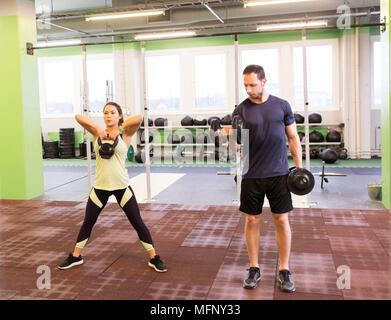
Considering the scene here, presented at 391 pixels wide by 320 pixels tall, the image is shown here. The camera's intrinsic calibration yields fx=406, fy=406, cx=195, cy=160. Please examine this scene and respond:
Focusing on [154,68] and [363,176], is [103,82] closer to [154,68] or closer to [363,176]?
[154,68]

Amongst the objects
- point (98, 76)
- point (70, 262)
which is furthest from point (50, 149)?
point (70, 262)

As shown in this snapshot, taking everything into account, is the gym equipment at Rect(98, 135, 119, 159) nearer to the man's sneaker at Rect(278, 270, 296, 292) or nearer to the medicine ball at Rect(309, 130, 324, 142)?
the man's sneaker at Rect(278, 270, 296, 292)

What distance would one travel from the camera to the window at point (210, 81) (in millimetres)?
10320

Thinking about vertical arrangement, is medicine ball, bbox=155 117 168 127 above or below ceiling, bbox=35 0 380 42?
below

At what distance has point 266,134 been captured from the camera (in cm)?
238

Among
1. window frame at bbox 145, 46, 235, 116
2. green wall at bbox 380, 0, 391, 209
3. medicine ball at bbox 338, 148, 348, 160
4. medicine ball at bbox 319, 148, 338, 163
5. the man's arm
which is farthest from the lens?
window frame at bbox 145, 46, 235, 116

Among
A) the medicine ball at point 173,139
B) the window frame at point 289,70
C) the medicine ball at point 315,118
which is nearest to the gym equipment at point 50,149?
the medicine ball at point 173,139

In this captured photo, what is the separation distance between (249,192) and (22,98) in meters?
4.06

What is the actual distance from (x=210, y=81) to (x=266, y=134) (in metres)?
8.24

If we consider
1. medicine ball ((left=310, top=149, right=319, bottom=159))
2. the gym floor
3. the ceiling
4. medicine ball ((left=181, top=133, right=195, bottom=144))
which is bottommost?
the gym floor

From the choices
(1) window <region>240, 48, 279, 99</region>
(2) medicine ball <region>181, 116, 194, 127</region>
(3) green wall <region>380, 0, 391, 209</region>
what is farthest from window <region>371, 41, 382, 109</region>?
(3) green wall <region>380, 0, 391, 209</region>

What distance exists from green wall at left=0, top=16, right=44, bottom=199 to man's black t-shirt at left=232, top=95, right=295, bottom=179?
396 centimetres

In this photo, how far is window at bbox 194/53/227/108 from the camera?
Answer: 33.9ft

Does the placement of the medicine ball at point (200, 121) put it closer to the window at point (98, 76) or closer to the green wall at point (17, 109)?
the window at point (98, 76)
